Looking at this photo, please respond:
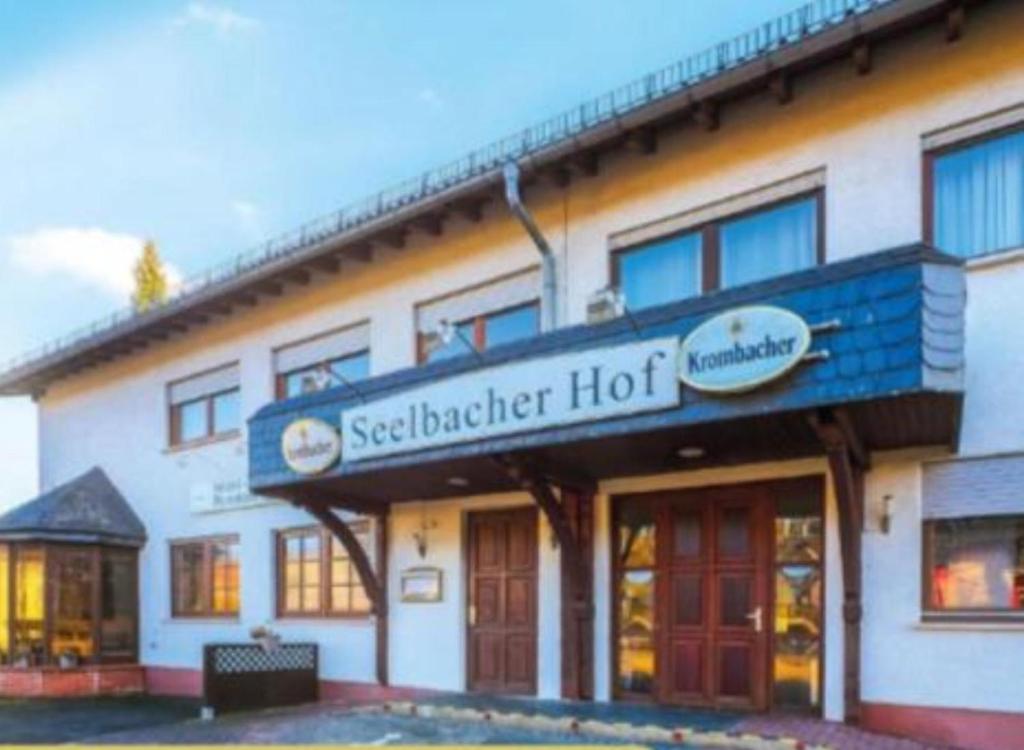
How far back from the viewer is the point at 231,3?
28.4ft

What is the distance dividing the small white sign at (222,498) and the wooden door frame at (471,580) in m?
4.04

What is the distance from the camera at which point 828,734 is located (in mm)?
9273

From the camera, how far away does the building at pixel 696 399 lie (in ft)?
30.4

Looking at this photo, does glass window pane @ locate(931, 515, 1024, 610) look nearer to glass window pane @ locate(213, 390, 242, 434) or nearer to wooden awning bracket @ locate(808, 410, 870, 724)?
wooden awning bracket @ locate(808, 410, 870, 724)

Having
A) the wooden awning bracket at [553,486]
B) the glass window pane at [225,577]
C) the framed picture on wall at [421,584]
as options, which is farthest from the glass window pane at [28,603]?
the wooden awning bracket at [553,486]

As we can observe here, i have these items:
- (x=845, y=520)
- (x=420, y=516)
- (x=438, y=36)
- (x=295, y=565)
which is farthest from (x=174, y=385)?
(x=845, y=520)

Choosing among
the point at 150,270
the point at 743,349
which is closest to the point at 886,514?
the point at 743,349

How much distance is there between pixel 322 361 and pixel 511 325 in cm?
374

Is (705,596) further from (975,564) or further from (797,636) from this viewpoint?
(975,564)

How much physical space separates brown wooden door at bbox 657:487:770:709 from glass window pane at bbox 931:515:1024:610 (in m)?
1.76

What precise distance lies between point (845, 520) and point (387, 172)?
750cm

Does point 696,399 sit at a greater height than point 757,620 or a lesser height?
greater

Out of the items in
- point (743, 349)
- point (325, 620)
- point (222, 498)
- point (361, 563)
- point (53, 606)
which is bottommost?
point (53, 606)

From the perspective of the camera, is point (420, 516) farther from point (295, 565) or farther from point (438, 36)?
point (438, 36)
